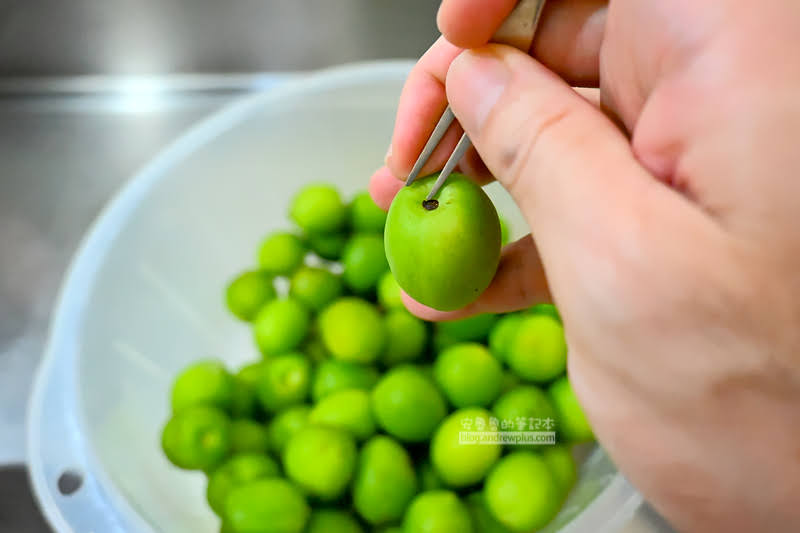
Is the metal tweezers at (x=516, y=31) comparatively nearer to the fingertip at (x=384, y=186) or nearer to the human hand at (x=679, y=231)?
the human hand at (x=679, y=231)

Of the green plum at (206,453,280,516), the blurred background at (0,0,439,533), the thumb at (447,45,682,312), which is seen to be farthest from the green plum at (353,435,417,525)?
the blurred background at (0,0,439,533)

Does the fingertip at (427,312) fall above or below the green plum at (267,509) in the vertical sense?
above

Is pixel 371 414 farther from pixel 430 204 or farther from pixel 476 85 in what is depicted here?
pixel 476 85

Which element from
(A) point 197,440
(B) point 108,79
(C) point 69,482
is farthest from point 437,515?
(B) point 108,79

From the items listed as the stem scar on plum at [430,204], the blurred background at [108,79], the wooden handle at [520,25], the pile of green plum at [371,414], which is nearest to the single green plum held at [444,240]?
the stem scar on plum at [430,204]

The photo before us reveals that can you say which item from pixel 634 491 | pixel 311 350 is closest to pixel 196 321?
pixel 311 350

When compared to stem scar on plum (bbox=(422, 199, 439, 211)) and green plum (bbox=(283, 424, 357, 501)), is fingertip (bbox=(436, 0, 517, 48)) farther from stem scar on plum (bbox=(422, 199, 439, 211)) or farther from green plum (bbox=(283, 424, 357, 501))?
green plum (bbox=(283, 424, 357, 501))
